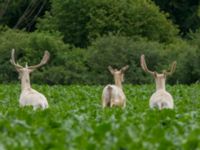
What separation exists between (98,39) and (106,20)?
730 cm

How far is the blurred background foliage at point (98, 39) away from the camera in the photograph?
51562 mm

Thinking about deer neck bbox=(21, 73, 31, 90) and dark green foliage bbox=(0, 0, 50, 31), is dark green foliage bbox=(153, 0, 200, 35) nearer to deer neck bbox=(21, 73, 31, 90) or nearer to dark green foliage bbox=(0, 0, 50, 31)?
dark green foliage bbox=(0, 0, 50, 31)

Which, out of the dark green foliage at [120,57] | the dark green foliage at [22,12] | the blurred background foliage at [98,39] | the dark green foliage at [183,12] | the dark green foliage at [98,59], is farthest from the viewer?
the dark green foliage at [183,12]

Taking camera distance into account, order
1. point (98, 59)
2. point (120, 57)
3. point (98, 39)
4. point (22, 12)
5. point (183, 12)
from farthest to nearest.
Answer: point (22, 12) < point (183, 12) < point (98, 39) < point (98, 59) < point (120, 57)

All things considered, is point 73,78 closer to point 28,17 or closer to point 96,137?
point 28,17

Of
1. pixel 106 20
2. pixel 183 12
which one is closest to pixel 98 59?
pixel 106 20

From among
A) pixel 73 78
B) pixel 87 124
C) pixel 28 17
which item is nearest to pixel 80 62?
pixel 73 78

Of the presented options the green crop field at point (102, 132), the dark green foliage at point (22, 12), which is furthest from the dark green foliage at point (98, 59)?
the green crop field at point (102, 132)

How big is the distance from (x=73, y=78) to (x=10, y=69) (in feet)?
11.6

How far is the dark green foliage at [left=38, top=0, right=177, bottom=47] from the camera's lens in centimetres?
6194

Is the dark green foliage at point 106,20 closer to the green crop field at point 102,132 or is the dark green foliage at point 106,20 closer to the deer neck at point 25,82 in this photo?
the deer neck at point 25,82

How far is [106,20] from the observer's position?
6200 cm

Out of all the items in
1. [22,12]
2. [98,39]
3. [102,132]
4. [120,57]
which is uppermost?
[102,132]

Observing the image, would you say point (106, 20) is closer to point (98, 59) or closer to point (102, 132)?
point (98, 59)
